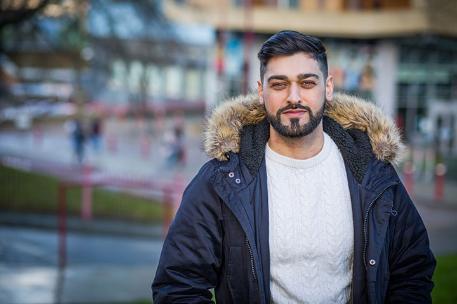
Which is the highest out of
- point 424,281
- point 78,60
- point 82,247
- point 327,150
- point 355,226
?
point 78,60

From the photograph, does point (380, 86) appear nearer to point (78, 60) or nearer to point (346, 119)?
point (78, 60)

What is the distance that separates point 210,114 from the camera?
3.10 metres

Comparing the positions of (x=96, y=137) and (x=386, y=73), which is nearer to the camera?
(x=96, y=137)

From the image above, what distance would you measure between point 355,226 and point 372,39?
132ft

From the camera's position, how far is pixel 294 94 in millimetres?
2674

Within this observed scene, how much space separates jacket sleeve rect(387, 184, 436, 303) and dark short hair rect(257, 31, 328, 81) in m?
0.70

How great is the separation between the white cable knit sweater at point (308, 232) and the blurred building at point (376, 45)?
115 feet

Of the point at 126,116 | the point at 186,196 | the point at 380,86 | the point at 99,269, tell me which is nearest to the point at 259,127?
the point at 186,196

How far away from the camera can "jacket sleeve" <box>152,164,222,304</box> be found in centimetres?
259

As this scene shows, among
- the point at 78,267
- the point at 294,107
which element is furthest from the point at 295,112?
the point at 78,267

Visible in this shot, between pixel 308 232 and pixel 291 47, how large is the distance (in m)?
0.74

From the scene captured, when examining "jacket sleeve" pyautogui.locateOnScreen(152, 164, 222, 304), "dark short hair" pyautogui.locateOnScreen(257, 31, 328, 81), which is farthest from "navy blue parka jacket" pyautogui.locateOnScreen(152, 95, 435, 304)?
"dark short hair" pyautogui.locateOnScreen(257, 31, 328, 81)

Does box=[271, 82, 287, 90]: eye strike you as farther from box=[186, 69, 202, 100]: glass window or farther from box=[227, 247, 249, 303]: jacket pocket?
box=[186, 69, 202, 100]: glass window

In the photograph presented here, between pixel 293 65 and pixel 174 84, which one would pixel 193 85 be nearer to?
pixel 174 84
